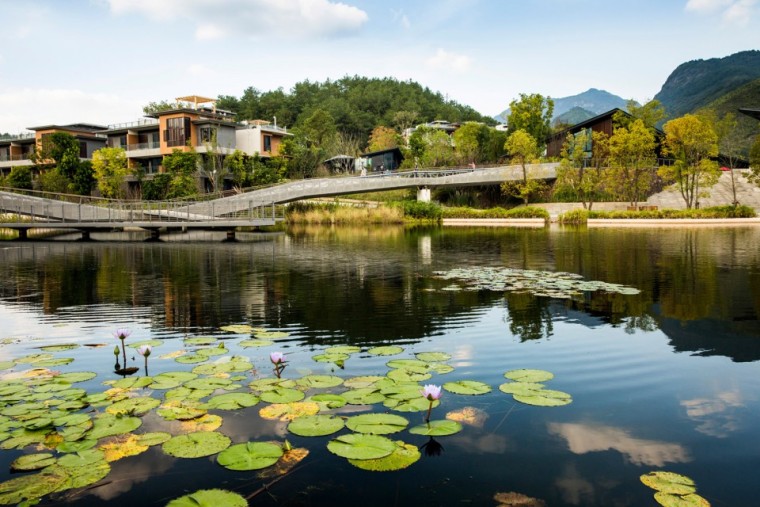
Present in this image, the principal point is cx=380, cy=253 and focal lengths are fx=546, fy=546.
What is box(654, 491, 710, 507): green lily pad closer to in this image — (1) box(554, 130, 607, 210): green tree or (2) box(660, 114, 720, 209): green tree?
Result: (1) box(554, 130, 607, 210): green tree

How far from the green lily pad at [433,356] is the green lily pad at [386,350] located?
0.82ft

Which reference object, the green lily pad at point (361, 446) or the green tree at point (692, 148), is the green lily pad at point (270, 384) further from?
the green tree at point (692, 148)

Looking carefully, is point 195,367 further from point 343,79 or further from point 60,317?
point 343,79

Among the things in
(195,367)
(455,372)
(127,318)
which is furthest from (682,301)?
(127,318)

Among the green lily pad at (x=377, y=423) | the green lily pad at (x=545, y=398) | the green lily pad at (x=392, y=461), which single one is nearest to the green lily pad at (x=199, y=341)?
the green lily pad at (x=377, y=423)

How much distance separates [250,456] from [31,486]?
1.23 m

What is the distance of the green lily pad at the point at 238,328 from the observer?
7.36m

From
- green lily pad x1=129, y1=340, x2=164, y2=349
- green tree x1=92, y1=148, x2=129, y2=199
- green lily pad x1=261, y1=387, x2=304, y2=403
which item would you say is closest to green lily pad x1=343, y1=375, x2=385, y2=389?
green lily pad x1=261, y1=387, x2=304, y2=403

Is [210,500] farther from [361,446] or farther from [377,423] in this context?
[377,423]

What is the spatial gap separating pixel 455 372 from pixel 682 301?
235 inches

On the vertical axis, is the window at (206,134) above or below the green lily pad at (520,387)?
above

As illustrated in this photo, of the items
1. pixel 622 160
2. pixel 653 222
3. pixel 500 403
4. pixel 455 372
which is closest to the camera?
pixel 500 403

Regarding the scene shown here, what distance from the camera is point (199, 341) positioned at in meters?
6.86

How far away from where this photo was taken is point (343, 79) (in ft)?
357
